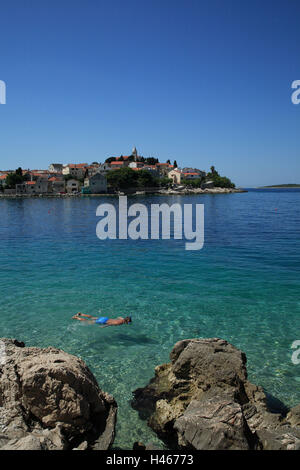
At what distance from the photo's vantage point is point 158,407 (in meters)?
6.87

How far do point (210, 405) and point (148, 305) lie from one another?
320 inches

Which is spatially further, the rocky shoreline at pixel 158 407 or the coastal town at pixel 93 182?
the coastal town at pixel 93 182

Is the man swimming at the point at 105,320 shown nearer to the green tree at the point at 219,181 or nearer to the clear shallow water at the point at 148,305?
the clear shallow water at the point at 148,305

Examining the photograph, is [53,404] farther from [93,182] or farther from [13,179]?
[13,179]

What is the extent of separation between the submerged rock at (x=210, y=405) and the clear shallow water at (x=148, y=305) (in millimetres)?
470

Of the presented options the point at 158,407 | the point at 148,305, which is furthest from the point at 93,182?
the point at 158,407

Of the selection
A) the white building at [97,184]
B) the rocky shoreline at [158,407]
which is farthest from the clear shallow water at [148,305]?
the white building at [97,184]

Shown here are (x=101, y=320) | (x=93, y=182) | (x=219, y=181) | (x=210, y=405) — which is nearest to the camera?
(x=210, y=405)

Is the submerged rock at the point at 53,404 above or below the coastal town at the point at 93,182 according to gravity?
below

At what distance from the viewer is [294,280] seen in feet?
55.4

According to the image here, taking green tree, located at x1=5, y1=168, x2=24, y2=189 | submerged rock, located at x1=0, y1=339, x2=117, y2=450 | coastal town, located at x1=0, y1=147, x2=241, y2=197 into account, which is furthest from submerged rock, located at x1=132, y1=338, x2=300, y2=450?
green tree, located at x1=5, y1=168, x2=24, y2=189

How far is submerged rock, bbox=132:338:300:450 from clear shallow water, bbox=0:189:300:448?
0.47 m

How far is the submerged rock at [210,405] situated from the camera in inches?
201

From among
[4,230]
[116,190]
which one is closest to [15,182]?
[116,190]
